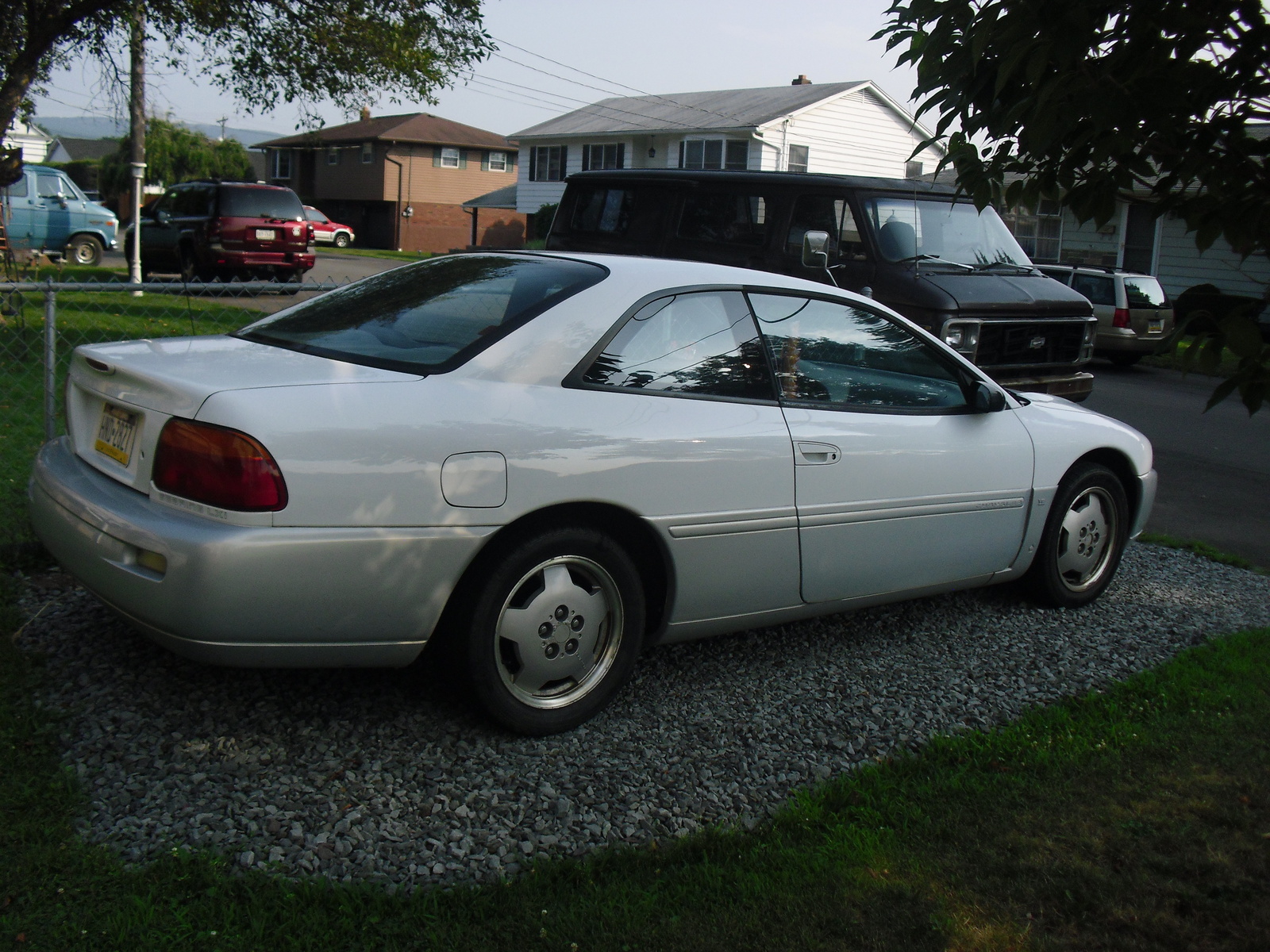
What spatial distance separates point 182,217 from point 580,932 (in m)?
20.2

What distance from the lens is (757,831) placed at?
333 centimetres

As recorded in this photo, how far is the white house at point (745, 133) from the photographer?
3556 cm

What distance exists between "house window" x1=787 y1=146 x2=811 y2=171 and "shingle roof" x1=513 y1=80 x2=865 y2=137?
1333 millimetres

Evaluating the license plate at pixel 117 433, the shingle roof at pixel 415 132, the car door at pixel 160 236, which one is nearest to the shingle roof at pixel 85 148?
the shingle roof at pixel 415 132

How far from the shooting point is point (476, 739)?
12.2 ft

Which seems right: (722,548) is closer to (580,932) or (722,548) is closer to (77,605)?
(580,932)

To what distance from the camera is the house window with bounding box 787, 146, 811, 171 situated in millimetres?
35906

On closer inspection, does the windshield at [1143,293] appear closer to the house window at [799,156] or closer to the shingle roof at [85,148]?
the house window at [799,156]

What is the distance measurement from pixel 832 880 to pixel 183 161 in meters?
65.6

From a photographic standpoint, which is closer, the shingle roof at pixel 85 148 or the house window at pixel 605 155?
the house window at pixel 605 155

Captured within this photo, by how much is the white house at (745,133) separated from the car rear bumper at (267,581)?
30.8 metres

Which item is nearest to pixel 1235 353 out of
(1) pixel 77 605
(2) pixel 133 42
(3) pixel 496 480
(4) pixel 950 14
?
(4) pixel 950 14

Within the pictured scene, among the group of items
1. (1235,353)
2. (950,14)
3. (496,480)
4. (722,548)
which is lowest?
(722,548)

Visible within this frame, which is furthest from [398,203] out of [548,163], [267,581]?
[267,581]
